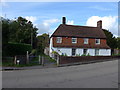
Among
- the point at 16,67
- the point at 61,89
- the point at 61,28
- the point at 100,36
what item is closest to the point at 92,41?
the point at 100,36

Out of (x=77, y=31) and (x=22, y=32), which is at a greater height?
(x=22, y=32)

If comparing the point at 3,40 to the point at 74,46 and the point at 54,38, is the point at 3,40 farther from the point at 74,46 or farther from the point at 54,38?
the point at 74,46

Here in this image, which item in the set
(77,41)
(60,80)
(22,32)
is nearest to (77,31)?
(77,41)

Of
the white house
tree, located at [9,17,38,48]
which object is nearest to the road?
tree, located at [9,17,38,48]

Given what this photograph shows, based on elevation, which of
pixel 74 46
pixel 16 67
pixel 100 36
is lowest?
pixel 16 67

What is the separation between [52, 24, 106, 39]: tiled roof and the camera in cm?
3284

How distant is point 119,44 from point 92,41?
831 inches

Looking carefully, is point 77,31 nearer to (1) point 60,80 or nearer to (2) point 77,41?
(2) point 77,41

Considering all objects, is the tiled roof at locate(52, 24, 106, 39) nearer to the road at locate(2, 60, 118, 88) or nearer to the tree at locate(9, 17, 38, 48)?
the tree at locate(9, 17, 38, 48)

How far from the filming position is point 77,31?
35156 millimetres

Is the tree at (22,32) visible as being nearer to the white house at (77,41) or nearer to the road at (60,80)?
the white house at (77,41)

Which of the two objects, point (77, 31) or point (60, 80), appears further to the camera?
point (77, 31)

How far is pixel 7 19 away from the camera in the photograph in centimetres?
2217

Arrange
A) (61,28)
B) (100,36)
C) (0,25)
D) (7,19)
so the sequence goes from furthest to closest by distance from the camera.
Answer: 1. (100,36)
2. (61,28)
3. (7,19)
4. (0,25)
